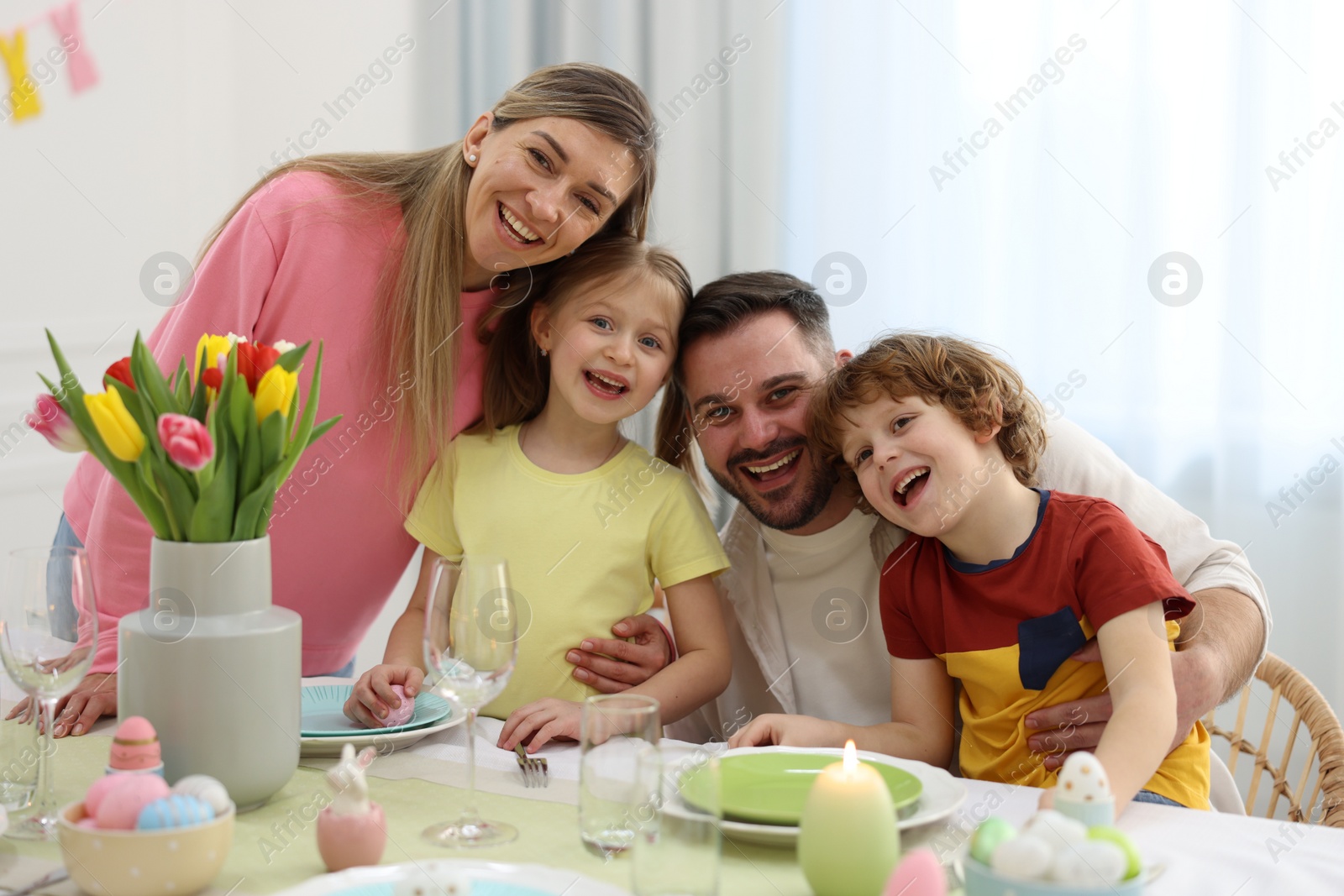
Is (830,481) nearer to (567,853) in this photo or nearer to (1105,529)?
(1105,529)

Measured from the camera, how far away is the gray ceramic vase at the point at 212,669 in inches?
39.3

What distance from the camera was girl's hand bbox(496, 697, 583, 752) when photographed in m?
1.29

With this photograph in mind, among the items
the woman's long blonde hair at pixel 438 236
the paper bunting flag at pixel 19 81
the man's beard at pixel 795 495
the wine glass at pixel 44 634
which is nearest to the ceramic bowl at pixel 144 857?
the wine glass at pixel 44 634

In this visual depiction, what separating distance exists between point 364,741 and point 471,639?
289mm

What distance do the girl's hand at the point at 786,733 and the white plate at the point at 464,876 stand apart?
0.41 m

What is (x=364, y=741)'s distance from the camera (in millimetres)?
1207

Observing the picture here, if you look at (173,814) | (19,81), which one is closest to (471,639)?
(173,814)

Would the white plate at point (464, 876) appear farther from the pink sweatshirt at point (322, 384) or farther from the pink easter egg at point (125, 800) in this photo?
the pink sweatshirt at point (322, 384)

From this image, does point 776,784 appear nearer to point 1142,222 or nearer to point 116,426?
point 116,426

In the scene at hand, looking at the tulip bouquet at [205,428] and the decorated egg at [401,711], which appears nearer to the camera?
the tulip bouquet at [205,428]

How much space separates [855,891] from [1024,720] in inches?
23.1

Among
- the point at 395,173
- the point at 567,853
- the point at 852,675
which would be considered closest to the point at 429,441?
the point at 395,173

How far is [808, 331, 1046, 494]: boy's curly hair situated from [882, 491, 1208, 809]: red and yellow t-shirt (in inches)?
4.1

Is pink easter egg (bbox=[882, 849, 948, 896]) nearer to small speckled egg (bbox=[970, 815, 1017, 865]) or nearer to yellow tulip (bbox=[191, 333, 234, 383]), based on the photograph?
small speckled egg (bbox=[970, 815, 1017, 865])
